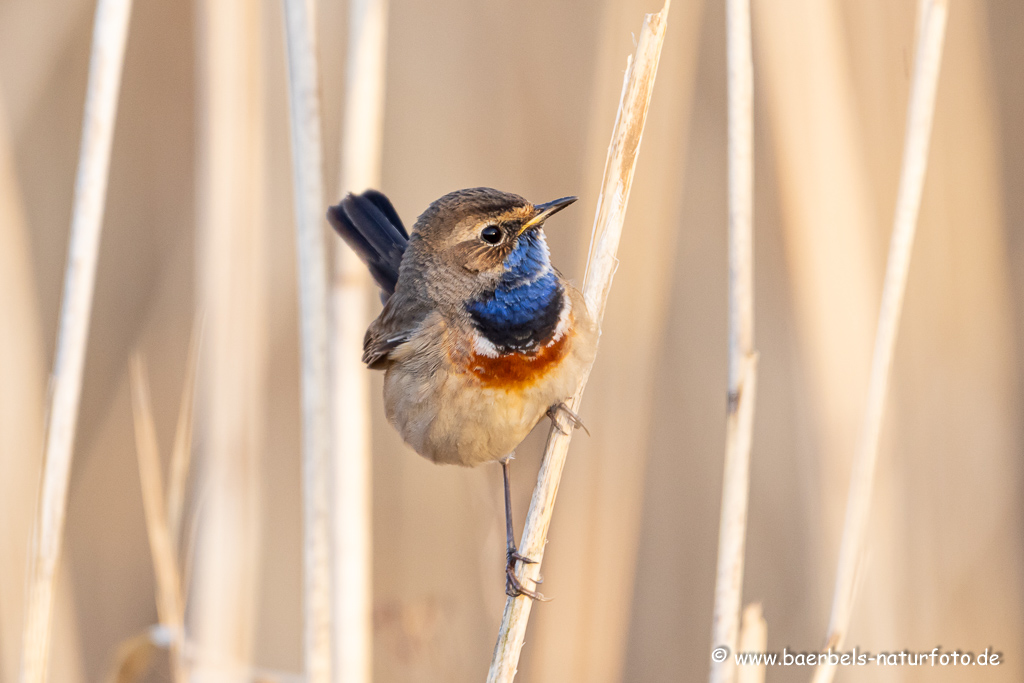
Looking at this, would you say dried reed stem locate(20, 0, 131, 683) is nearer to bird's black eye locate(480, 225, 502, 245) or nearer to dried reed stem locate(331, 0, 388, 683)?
dried reed stem locate(331, 0, 388, 683)

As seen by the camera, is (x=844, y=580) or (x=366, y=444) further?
(x=366, y=444)

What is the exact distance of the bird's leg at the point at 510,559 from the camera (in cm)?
205

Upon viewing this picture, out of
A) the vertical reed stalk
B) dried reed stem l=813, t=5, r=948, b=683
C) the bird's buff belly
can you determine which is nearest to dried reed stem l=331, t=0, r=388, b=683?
the bird's buff belly

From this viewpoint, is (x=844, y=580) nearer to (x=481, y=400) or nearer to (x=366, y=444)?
(x=481, y=400)

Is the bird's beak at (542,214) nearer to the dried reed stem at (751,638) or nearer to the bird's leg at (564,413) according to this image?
the bird's leg at (564,413)

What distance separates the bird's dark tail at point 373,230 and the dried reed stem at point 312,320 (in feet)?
1.20

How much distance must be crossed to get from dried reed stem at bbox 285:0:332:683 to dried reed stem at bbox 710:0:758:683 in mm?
1007

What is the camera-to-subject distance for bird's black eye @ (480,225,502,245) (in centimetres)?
244

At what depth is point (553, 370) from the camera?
7.79ft

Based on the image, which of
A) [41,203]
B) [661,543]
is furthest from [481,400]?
[41,203]

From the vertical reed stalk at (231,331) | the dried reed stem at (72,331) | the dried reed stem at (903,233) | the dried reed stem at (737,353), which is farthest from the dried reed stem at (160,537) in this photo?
the dried reed stem at (903,233)

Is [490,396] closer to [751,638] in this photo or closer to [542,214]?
[542,214]

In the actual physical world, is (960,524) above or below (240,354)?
below

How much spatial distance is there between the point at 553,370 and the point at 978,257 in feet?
6.12
